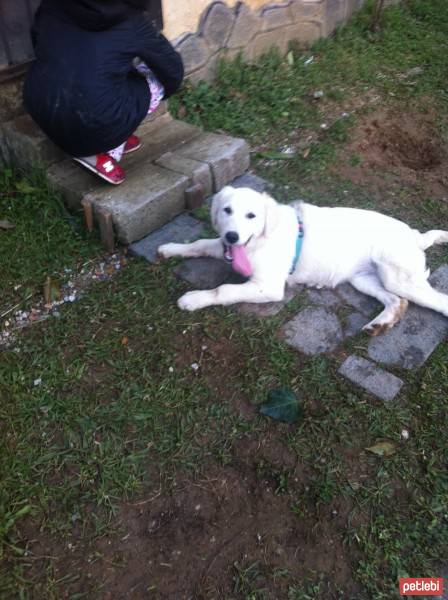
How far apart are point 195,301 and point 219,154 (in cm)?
162

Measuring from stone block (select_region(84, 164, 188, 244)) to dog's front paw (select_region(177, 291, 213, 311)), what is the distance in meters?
0.79

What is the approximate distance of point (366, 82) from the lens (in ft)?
20.0

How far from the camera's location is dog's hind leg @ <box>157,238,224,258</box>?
3623mm

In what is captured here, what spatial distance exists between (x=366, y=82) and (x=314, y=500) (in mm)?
5272

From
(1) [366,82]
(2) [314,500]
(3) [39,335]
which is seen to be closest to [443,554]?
(2) [314,500]

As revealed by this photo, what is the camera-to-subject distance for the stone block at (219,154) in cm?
429

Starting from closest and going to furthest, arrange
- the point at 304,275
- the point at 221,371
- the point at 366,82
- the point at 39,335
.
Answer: the point at 221,371 → the point at 39,335 → the point at 304,275 → the point at 366,82

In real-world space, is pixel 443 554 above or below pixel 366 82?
below

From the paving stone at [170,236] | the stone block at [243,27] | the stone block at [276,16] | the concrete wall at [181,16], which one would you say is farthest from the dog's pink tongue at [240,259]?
the stone block at [276,16]

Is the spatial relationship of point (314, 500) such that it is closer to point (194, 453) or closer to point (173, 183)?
point (194, 453)

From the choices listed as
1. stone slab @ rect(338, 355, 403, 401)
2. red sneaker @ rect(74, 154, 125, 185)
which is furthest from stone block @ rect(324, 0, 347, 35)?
stone slab @ rect(338, 355, 403, 401)

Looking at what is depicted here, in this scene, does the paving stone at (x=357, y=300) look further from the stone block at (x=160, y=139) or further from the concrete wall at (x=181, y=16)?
the concrete wall at (x=181, y=16)

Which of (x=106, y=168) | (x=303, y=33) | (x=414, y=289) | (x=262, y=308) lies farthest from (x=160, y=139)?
(x=303, y=33)

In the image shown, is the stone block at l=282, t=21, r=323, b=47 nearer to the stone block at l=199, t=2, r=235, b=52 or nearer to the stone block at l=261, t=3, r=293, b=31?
the stone block at l=261, t=3, r=293, b=31
